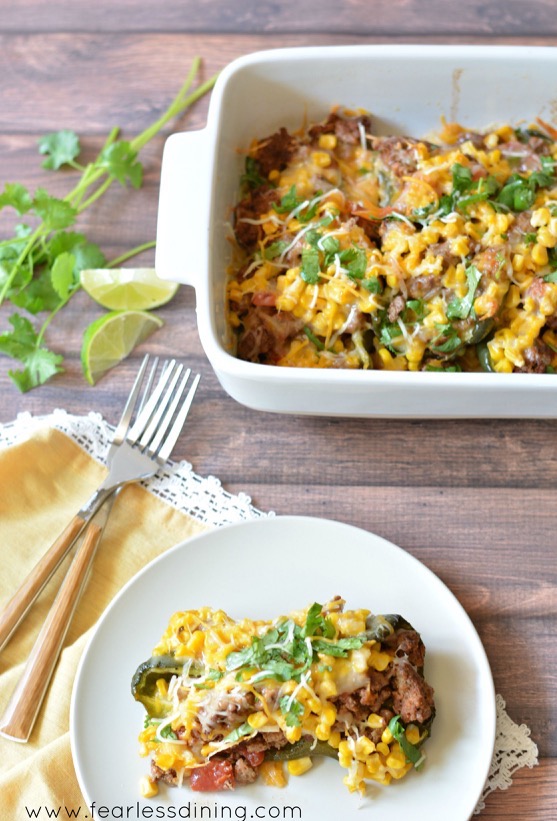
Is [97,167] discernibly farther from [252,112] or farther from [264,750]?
[264,750]

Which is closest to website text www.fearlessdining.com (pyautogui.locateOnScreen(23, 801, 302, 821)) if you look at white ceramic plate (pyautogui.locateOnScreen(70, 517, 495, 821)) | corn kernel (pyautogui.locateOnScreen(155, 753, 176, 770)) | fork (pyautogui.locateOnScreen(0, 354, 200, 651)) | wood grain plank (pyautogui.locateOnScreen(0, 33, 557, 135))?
white ceramic plate (pyautogui.locateOnScreen(70, 517, 495, 821))

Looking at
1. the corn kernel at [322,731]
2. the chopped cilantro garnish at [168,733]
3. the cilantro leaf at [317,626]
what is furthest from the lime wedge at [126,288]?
the corn kernel at [322,731]

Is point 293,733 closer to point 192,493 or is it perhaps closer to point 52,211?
point 192,493

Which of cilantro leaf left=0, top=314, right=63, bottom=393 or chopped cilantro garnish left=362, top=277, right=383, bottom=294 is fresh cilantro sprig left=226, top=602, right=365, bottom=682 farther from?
cilantro leaf left=0, top=314, right=63, bottom=393

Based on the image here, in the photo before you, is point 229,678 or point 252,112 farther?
point 252,112

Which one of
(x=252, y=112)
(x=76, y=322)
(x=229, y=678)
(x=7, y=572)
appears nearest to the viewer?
(x=229, y=678)

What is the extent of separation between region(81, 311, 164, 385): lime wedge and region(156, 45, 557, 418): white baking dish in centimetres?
39

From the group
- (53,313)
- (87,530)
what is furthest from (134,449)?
(53,313)

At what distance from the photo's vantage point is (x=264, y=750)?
81.7 inches

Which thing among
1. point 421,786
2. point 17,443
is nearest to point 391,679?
point 421,786

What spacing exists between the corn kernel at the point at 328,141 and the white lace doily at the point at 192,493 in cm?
101

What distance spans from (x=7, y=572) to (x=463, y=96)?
1877mm

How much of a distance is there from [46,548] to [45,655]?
32 cm

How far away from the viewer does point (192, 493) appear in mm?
2566
